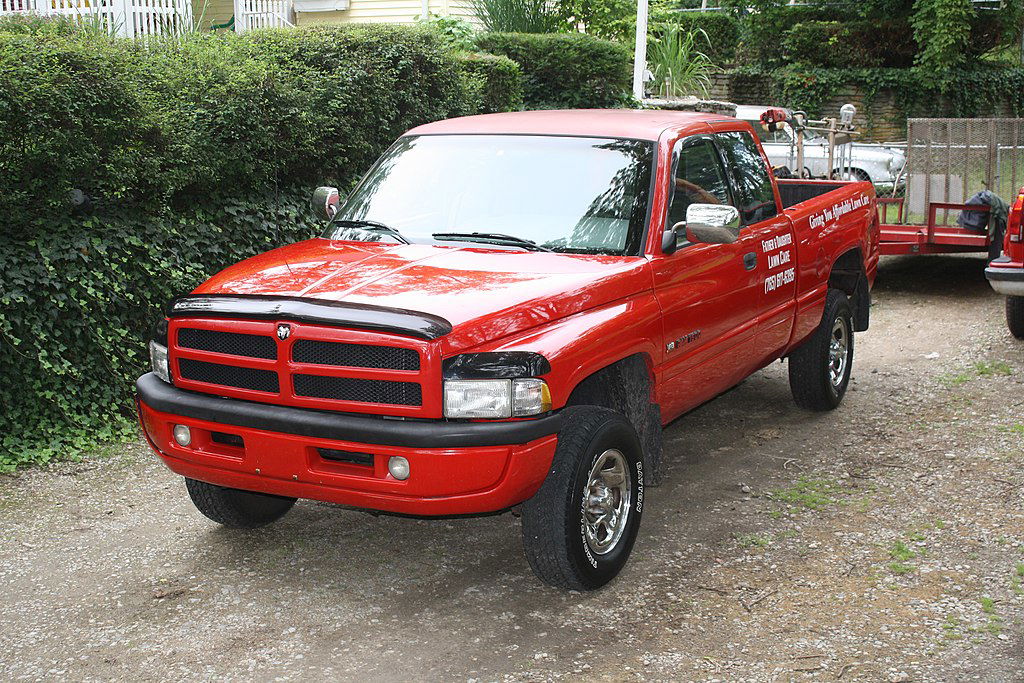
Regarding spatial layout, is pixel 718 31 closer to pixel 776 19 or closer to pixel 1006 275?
pixel 776 19

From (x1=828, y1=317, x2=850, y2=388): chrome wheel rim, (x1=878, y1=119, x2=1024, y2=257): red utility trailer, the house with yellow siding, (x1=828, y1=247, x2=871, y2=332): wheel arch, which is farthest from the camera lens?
the house with yellow siding

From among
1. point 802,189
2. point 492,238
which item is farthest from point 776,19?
point 492,238

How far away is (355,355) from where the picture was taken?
13.9 feet

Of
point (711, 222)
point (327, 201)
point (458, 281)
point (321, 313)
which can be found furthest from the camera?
point (327, 201)

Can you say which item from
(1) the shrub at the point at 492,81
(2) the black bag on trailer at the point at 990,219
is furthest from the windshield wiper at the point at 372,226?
(2) the black bag on trailer at the point at 990,219

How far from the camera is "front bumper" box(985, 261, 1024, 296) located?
27.6 ft

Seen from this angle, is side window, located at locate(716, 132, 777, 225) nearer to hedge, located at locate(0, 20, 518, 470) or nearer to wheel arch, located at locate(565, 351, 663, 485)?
wheel arch, located at locate(565, 351, 663, 485)

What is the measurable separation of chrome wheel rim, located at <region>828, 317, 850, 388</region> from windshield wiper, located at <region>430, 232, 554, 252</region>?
10.2 feet

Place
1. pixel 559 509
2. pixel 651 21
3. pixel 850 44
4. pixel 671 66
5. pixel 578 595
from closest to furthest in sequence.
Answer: pixel 559 509 < pixel 578 595 < pixel 671 66 < pixel 651 21 < pixel 850 44

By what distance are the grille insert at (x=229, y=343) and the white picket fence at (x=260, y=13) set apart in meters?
12.7

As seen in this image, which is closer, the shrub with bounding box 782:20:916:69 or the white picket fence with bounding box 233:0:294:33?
the white picket fence with bounding box 233:0:294:33

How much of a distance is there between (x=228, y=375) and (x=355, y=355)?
64 cm

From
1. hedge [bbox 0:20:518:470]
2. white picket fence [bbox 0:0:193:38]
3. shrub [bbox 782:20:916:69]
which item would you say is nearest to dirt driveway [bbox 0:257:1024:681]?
hedge [bbox 0:20:518:470]

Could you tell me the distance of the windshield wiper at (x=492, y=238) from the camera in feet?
17.0
